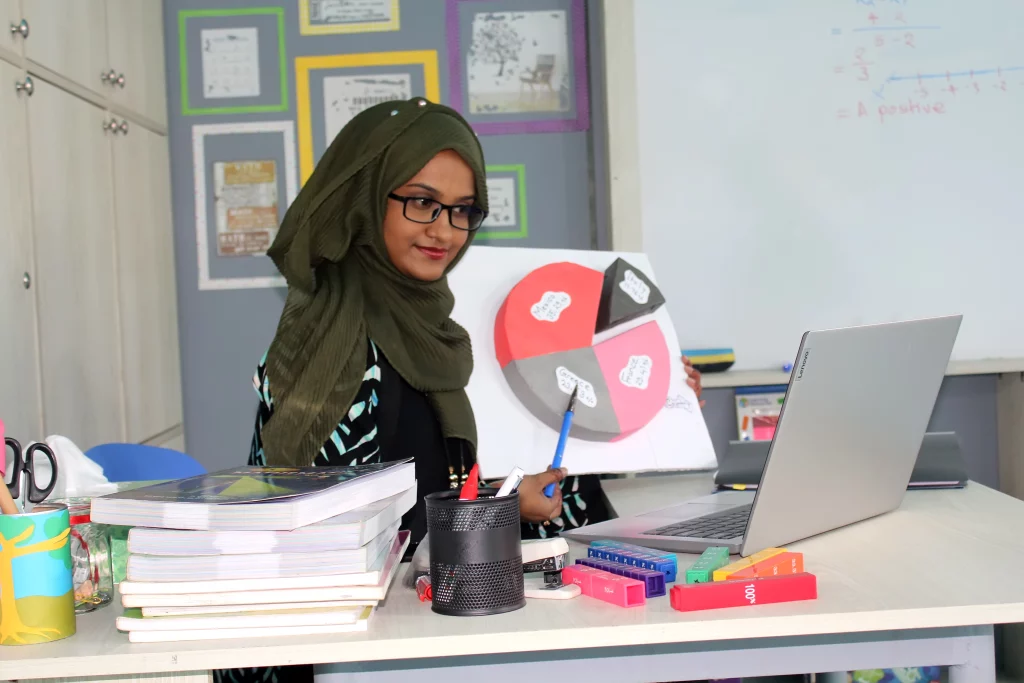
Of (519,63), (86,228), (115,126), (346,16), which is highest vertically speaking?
(346,16)

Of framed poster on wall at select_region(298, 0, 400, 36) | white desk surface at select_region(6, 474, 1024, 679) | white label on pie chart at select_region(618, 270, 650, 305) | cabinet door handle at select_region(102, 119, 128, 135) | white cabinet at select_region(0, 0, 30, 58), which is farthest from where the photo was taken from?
framed poster on wall at select_region(298, 0, 400, 36)

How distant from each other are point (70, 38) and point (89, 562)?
5.30ft

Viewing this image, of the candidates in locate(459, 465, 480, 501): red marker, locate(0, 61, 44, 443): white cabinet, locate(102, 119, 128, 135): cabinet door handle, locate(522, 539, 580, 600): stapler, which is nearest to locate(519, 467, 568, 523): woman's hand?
locate(522, 539, 580, 600): stapler

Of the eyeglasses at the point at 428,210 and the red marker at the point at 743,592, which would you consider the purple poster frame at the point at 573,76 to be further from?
the red marker at the point at 743,592

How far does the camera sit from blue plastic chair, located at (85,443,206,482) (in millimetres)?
1612

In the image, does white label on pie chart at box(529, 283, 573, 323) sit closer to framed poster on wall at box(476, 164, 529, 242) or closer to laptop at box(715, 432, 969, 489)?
laptop at box(715, 432, 969, 489)

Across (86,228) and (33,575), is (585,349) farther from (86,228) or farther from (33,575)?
(86,228)

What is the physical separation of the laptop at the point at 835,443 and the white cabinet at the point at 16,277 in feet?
3.83

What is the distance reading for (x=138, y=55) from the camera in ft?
8.85

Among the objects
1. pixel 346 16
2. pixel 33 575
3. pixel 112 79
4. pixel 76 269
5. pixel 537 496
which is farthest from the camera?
pixel 346 16

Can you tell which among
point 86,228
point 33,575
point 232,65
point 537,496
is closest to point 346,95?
point 232,65

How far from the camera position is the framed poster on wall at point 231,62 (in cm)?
291

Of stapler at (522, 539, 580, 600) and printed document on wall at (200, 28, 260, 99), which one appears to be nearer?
stapler at (522, 539, 580, 600)

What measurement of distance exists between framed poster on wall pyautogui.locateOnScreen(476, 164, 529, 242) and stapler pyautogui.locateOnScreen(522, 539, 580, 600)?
1943mm
